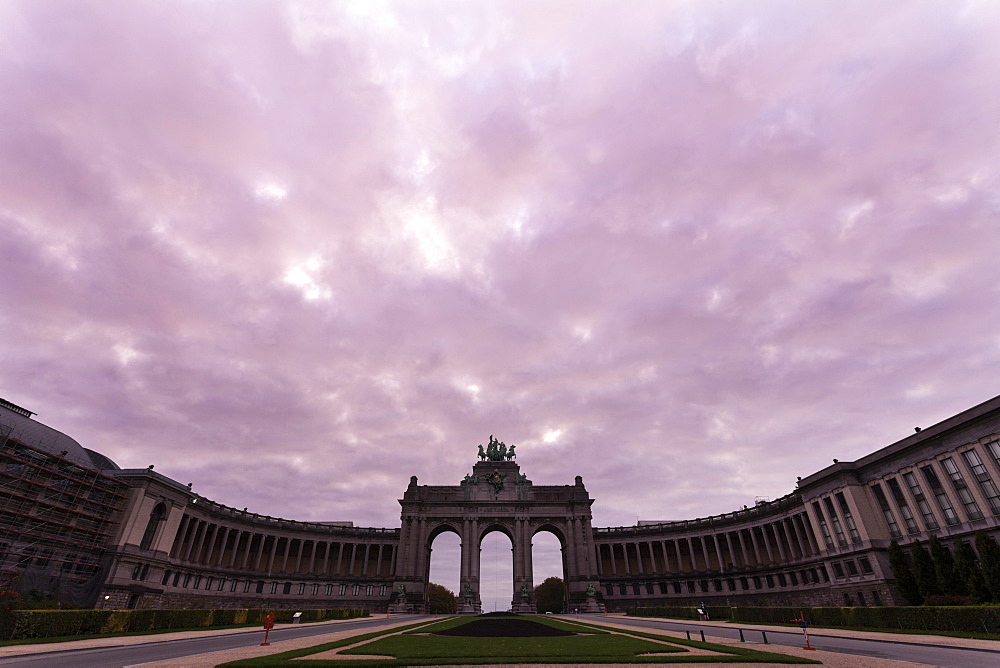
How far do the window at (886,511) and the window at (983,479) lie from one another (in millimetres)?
12134

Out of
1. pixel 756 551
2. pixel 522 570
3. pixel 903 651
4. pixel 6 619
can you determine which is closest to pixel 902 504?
pixel 756 551

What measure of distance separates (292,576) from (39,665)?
8877 cm

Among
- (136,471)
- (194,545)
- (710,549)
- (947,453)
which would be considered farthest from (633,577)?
(136,471)

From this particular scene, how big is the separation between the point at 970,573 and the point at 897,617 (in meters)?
14.6

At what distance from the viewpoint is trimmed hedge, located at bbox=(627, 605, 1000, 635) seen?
28750mm

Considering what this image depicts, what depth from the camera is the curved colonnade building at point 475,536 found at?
5203 cm

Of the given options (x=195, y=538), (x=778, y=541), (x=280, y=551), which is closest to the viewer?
(x=195, y=538)

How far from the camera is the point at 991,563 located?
39406 mm

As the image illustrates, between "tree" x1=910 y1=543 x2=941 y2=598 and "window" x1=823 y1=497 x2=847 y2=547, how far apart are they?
49.5 feet

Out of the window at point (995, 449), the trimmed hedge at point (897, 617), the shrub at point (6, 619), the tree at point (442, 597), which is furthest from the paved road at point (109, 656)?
the tree at point (442, 597)

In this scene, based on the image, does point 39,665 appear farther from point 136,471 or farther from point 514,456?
point 514,456

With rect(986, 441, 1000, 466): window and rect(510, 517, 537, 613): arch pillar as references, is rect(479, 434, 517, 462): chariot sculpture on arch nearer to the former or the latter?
rect(510, 517, 537, 613): arch pillar

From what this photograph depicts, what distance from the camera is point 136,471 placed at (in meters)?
66.8

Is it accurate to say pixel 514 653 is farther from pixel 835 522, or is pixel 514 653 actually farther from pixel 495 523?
pixel 495 523
